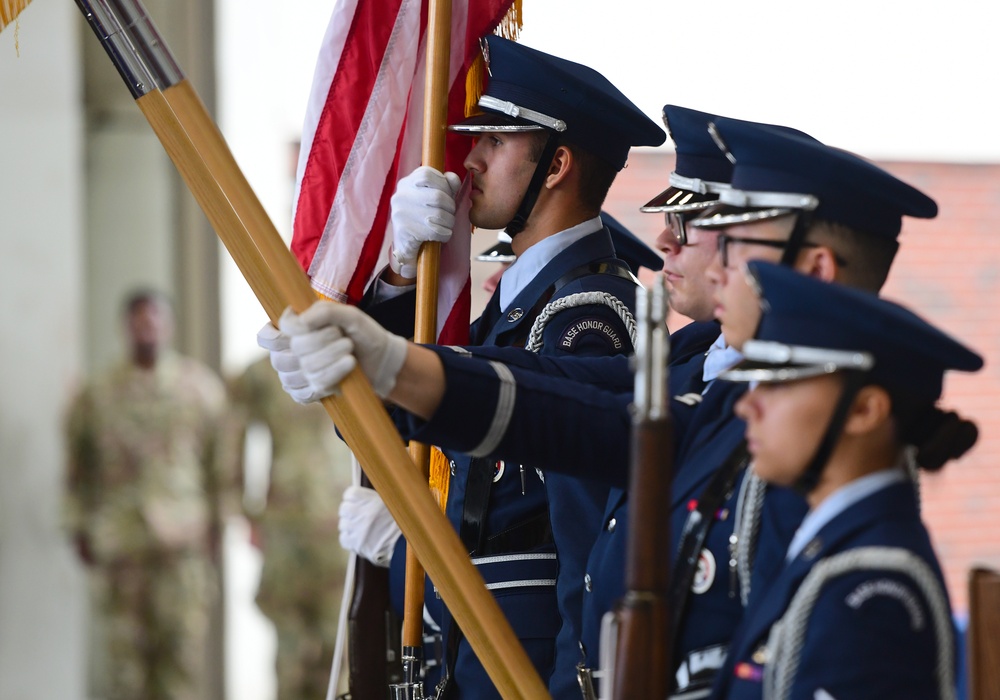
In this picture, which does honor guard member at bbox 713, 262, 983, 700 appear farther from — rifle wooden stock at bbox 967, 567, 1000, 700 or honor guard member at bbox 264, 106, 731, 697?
honor guard member at bbox 264, 106, 731, 697

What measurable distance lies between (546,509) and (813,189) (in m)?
0.82

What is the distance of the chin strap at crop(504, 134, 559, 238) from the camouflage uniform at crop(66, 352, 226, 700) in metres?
3.20

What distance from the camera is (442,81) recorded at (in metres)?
1.97

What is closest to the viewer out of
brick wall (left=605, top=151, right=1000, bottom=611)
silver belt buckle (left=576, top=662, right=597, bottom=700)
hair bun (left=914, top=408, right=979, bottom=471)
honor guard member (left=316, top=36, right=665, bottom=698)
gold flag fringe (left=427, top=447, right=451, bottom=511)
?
hair bun (left=914, top=408, right=979, bottom=471)

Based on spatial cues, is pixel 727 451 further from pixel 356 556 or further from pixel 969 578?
pixel 356 556

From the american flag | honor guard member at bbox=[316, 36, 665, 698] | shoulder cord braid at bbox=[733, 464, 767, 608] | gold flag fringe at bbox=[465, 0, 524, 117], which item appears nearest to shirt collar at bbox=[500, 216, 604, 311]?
honor guard member at bbox=[316, 36, 665, 698]

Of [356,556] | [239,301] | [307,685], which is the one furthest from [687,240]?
[239,301]

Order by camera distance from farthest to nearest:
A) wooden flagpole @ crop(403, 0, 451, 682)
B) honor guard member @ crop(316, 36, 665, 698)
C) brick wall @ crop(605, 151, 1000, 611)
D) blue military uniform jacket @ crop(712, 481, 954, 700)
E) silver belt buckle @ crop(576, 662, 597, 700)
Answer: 1. brick wall @ crop(605, 151, 1000, 611)
2. wooden flagpole @ crop(403, 0, 451, 682)
3. honor guard member @ crop(316, 36, 665, 698)
4. silver belt buckle @ crop(576, 662, 597, 700)
5. blue military uniform jacket @ crop(712, 481, 954, 700)

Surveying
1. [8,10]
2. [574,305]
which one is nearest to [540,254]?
[574,305]

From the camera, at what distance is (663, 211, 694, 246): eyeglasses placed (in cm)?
173

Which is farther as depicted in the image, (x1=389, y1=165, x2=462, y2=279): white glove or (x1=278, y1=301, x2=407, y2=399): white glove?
(x1=389, y1=165, x2=462, y2=279): white glove

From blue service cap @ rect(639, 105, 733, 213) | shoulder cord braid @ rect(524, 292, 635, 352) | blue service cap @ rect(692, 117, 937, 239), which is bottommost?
shoulder cord braid @ rect(524, 292, 635, 352)

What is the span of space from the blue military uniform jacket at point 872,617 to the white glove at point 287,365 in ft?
2.00

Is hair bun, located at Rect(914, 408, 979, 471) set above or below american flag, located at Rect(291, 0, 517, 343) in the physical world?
below
